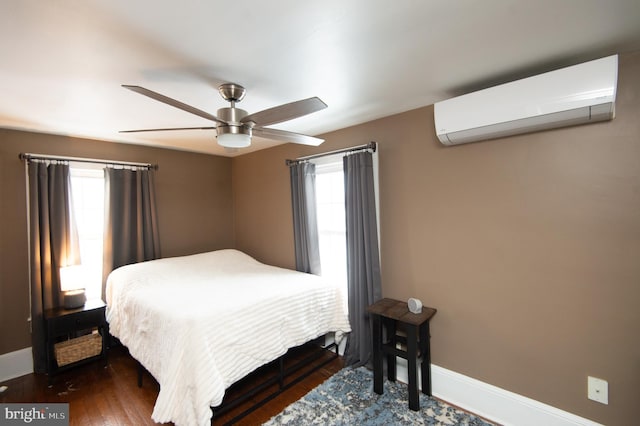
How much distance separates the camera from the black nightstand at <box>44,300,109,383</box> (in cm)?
252

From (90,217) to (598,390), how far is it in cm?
445

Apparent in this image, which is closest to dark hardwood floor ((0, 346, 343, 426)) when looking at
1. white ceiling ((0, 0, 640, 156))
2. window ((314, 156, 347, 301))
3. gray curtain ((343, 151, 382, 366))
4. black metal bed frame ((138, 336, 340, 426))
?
black metal bed frame ((138, 336, 340, 426))

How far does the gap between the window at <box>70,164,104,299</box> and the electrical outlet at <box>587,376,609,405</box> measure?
13.7 ft

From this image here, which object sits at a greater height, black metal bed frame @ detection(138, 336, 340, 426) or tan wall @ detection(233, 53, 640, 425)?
tan wall @ detection(233, 53, 640, 425)

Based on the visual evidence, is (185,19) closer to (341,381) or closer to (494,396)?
(341,381)

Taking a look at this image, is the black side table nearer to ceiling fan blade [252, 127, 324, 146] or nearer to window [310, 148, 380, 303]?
window [310, 148, 380, 303]

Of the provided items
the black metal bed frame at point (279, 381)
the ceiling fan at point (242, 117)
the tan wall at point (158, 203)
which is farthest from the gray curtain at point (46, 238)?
the ceiling fan at point (242, 117)

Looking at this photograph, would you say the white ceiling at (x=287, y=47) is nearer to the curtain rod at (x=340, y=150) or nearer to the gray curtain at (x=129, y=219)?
the curtain rod at (x=340, y=150)

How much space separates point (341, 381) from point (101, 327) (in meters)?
2.39

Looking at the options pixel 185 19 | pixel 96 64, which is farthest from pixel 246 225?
pixel 185 19

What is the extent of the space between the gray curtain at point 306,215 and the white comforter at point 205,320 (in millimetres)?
194

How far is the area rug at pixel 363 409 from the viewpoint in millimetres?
1932

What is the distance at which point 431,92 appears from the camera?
201cm

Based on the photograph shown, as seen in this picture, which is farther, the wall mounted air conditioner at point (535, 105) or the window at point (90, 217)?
the window at point (90, 217)
